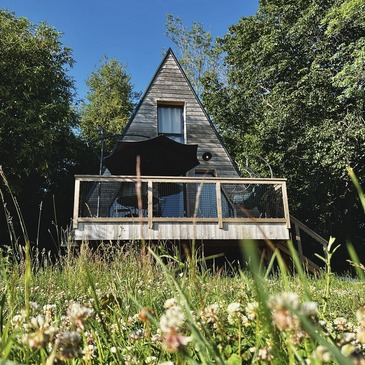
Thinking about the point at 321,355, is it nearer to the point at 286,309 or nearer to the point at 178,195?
the point at 286,309

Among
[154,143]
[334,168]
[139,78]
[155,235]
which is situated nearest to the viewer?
[155,235]

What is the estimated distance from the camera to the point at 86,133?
27438mm

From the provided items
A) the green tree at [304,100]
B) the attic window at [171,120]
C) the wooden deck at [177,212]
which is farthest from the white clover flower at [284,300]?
the green tree at [304,100]

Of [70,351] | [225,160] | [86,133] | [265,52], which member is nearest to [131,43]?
[86,133]

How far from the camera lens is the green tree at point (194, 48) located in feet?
84.5

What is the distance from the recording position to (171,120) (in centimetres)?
1441

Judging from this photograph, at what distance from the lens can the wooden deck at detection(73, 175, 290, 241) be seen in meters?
9.05

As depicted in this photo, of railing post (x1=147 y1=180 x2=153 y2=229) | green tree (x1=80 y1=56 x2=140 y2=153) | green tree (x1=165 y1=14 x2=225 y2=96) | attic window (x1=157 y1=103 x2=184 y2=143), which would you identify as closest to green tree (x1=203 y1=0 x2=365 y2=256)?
attic window (x1=157 y1=103 x2=184 y2=143)

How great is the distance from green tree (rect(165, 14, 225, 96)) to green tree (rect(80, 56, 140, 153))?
5274 millimetres

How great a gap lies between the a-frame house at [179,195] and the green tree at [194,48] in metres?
11.6

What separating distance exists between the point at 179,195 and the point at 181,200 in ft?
0.51

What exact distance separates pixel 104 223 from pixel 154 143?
7.74 feet

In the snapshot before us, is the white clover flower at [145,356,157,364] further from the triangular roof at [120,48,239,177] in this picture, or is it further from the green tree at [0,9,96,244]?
the green tree at [0,9,96,244]

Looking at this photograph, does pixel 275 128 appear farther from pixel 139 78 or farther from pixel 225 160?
pixel 139 78
